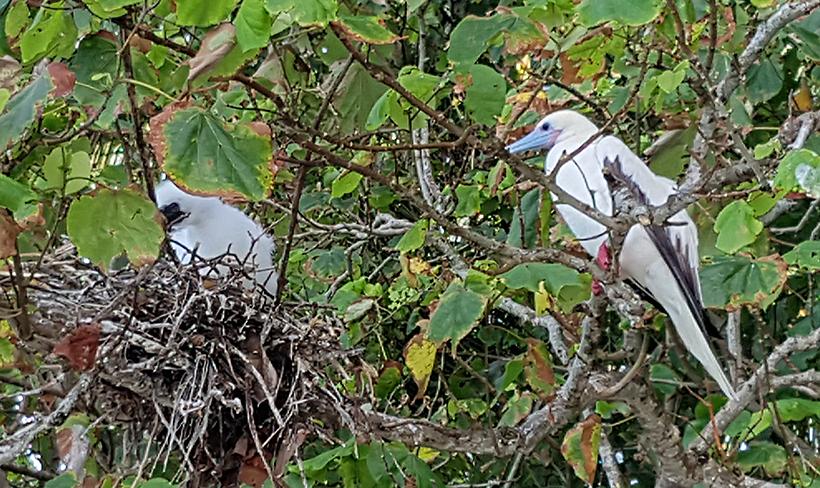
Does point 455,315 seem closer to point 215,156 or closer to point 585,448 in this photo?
point 585,448

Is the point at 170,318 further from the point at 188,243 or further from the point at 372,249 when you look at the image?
the point at 372,249

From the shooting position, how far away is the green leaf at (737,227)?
1.70m

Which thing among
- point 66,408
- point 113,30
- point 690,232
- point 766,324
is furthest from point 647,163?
point 66,408

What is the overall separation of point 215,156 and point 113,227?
21cm

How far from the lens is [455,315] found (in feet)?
6.21

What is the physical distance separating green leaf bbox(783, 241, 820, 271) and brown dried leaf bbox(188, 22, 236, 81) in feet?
3.97

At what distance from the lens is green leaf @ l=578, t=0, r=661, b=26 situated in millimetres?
1320

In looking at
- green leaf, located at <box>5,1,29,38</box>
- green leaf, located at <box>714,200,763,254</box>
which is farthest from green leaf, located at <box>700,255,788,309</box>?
green leaf, located at <box>5,1,29,38</box>

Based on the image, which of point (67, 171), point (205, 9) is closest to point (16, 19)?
point (67, 171)

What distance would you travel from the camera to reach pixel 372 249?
348 cm

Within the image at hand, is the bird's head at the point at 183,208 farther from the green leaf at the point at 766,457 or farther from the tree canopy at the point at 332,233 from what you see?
the green leaf at the point at 766,457

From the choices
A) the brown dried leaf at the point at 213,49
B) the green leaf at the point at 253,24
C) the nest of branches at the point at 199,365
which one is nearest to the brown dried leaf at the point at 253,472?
the nest of branches at the point at 199,365

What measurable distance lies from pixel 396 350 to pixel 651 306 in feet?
2.77

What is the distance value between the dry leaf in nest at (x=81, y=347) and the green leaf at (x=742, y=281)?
1.09 metres
